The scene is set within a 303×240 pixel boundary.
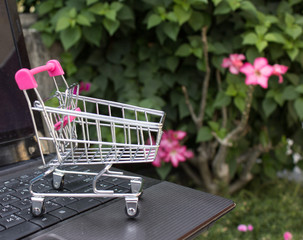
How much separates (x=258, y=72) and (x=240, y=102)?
135mm

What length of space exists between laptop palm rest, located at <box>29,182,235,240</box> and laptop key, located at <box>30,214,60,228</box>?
1 cm

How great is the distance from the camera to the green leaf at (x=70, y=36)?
113cm

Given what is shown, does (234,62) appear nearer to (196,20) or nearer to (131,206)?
(196,20)

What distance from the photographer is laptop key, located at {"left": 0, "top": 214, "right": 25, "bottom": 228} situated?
456 millimetres

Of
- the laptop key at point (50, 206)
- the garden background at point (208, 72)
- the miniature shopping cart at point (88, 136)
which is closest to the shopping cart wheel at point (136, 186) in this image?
the miniature shopping cart at point (88, 136)

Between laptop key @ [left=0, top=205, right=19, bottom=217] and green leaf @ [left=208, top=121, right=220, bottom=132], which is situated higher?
laptop key @ [left=0, top=205, right=19, bottom=217]

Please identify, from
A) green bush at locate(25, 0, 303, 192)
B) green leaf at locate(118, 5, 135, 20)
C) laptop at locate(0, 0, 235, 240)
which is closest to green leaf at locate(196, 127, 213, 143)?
green bush at locate(25, 0, 303, 192)

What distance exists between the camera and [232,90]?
1198 mm

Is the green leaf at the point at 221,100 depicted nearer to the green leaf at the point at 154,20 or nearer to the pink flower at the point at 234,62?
the pink flower at the point at 234,62

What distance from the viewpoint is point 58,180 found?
54 cm

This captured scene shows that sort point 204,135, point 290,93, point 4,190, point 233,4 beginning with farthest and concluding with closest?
point 204,135 → point 290,93 → point 233,4 → point 4,190

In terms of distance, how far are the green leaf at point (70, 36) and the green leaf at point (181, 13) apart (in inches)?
12.7

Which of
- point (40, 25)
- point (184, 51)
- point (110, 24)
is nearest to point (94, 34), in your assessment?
point (110, 24)

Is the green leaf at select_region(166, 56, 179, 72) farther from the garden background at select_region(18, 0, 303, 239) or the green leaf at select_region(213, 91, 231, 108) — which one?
the green leaf at select_region(213, 91, 231, 108)
